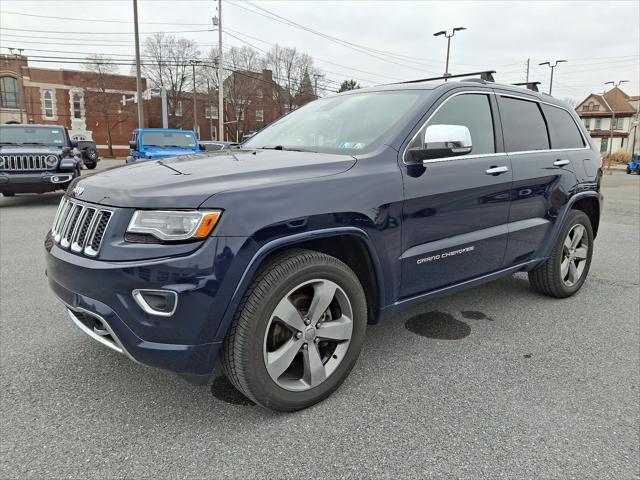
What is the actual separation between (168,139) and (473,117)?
500 inches

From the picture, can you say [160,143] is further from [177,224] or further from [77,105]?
[77,105]

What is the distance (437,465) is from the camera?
2.05 m

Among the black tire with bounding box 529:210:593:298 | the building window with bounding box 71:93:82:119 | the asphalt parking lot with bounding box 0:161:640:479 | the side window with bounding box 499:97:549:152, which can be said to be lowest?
the asphalt parking lot with bounding box 0:161:640:479

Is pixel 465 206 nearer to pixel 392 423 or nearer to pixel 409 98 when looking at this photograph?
pixel 409 98

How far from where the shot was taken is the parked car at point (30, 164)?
9266 millimetres

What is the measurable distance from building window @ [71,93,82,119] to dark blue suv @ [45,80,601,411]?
6157 centimetres

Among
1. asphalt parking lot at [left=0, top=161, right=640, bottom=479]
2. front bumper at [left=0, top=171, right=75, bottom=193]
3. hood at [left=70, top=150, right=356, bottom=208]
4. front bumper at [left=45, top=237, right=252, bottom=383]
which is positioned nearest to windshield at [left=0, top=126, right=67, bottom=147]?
front bumper at [left=0, top=171, right=75, bottom=193]

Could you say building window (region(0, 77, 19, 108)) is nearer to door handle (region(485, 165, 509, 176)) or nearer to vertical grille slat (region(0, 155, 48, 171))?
vertical grille slat (region(0, 155, 48, 171))

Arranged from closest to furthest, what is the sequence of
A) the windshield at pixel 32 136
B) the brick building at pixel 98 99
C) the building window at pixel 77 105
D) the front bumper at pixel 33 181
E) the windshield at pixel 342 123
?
the windshield at pixel 342 123
the front bumper at pixel 33 181
the windshield at pixel 32 136
the brick building at pixel 98 99
the building window at pixel 77 105

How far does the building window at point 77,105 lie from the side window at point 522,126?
62.1 m

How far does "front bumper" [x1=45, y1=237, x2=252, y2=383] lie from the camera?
199 cm

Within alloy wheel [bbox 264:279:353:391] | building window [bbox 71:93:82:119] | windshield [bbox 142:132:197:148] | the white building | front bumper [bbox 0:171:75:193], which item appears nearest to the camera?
alloy wheel [bbox 264:279:353:391]

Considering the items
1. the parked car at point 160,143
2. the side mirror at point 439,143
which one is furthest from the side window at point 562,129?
the parked car at point 160,143

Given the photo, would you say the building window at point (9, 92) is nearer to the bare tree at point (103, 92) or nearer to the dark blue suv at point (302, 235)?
the bare tree at point (103, 92)
